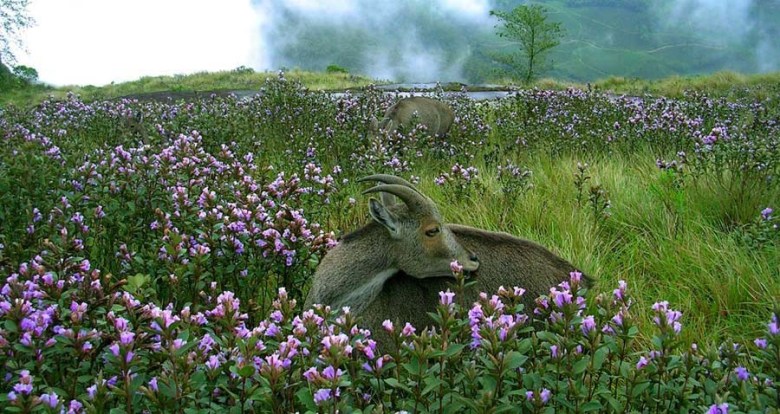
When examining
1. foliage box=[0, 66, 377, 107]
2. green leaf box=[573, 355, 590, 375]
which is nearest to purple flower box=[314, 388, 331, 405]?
green leaf box=[573, 355, 590, 375]

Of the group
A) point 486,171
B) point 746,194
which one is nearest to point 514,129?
point 486,171

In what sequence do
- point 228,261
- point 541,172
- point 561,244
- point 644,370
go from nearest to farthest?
point 644,370 < point 228,261 < point 561,244 < point 541,172

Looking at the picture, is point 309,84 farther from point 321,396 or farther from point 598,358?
point 321,396

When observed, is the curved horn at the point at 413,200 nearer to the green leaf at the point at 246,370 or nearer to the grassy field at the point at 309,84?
the green leaf at the point at 246,370

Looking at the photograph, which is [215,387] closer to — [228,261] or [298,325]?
[298,325]

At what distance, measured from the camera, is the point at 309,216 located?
4.89m

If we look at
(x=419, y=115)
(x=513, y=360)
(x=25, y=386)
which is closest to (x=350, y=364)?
(x=513, y=360)

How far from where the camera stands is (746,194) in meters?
5.61

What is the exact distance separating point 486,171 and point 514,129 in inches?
68.2

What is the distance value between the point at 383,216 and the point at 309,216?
1.37 m

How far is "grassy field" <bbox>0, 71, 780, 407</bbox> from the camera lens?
108 inches

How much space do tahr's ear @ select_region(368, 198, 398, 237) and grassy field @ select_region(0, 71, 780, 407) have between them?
466 millimetres

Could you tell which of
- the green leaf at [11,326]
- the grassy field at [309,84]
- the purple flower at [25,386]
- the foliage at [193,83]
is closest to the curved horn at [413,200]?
the green leaf at [11,326]

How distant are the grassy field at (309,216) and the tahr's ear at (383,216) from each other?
47 cm
